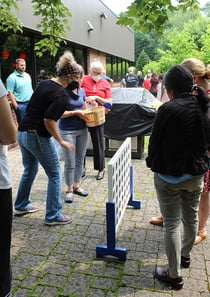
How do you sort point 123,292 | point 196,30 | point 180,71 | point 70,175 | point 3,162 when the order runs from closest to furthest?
point 3,162
point 180,71
point 123,292
point 70,175
point 196,30

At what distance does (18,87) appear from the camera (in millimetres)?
7277

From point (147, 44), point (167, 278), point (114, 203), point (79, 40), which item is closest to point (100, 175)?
point (114, 203)

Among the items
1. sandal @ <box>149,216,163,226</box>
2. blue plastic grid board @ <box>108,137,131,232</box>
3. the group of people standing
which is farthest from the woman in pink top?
sandal @ <box>149,216,163,226</box>

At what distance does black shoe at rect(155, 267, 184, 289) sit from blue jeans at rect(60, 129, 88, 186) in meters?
2.07

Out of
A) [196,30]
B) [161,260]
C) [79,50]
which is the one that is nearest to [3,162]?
[161,260]

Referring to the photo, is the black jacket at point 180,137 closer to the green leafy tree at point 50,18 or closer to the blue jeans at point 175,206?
the blue jeans at point 175,206

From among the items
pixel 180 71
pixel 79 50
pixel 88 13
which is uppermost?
pixel 88 13

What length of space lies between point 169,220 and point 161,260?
0.73m

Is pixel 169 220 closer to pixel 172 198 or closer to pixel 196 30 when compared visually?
pixel 172 198

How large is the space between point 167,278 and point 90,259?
2.60ft

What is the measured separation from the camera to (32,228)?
12.1 feet

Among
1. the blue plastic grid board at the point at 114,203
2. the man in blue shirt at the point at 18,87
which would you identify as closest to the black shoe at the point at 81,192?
the blue plastic grid board at the point at 114,203

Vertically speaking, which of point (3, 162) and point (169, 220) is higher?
point (3, 162)

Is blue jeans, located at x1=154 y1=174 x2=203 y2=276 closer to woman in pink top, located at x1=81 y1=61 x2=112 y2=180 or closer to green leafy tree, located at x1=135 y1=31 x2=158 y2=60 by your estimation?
woman in pink top, located at x1=81 y1=61 x2=112 y2=180
